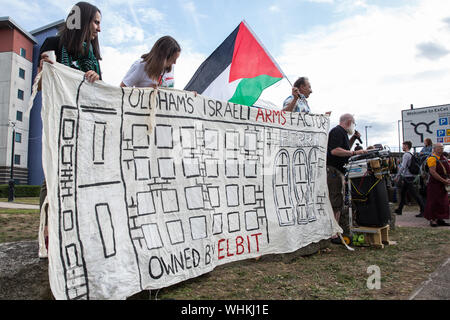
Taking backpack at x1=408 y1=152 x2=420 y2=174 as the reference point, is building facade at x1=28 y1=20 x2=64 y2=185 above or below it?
above

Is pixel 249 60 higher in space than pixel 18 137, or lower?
lower

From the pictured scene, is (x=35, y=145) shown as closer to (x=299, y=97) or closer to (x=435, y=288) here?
(x=299, y=97)

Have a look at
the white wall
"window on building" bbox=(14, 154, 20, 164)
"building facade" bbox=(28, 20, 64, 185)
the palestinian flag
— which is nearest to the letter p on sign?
the palestinian flag

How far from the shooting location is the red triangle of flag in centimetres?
472

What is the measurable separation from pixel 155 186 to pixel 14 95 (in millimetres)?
38745

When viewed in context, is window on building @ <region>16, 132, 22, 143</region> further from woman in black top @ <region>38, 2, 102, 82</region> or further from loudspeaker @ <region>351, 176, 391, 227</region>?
loudspeaker @ <region>351, 176, 391, 227</region>

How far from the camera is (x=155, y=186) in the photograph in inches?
110

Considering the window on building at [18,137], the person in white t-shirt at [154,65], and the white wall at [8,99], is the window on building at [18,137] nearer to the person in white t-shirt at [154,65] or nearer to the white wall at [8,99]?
the white wall at [8,99]

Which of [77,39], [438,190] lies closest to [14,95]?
[77,39]

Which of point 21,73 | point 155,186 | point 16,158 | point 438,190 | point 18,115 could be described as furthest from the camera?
point 21,73

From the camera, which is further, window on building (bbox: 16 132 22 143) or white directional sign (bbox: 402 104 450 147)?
window on building (bbox: 16 132 22 143)

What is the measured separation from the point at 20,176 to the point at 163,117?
38654mm

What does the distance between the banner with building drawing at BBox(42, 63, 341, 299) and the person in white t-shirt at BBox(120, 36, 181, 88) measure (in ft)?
0.96

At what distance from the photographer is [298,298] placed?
8.82 ft
